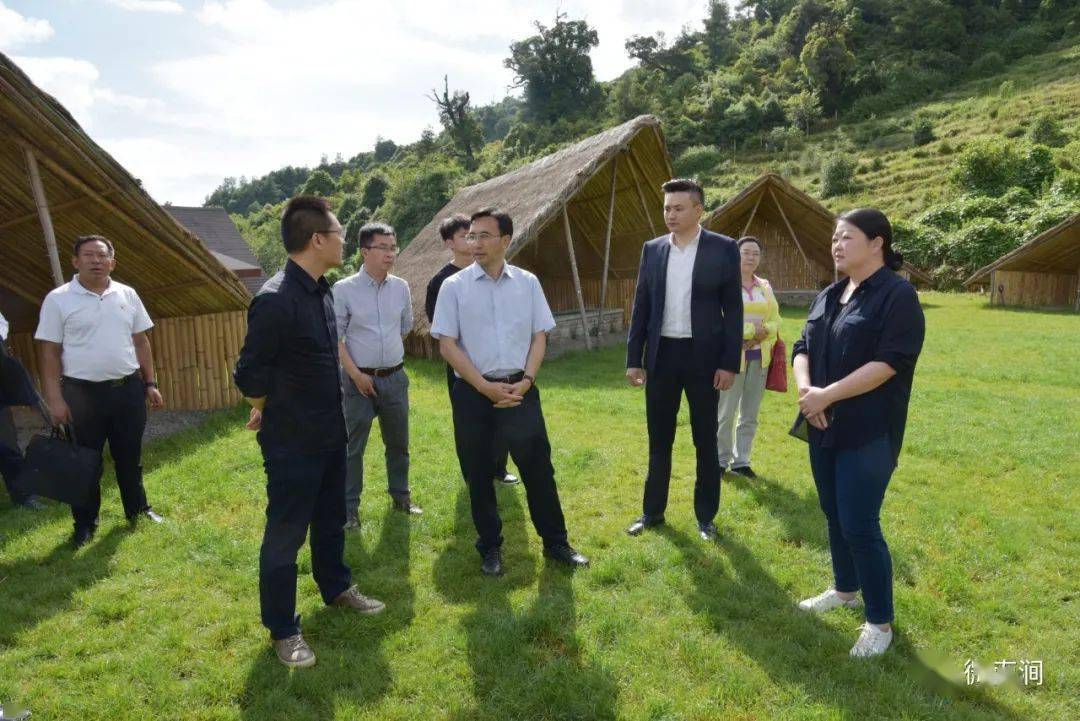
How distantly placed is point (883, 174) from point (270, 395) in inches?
1551

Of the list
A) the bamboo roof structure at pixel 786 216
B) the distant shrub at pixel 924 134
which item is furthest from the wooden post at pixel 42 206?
the distant shrub at pixel 924 134

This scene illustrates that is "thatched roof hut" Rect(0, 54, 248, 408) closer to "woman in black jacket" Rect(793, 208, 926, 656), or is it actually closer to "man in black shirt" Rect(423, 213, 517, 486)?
"man in black shirt" Rect(423, 213, 517, 486)

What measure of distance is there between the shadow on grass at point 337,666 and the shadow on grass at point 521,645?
303 millimetres

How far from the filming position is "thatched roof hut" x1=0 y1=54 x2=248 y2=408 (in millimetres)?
5168

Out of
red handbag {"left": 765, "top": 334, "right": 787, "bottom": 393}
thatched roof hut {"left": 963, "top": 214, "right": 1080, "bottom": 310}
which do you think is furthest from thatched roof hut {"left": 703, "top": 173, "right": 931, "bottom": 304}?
red handbag {"left": 765, "top": 334, "right": 787, "bottom": 393}

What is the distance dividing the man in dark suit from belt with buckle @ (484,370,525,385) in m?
0.75

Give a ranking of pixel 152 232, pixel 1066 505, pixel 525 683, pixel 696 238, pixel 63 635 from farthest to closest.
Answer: pixel 152 232 < pixel 1066 505 < pixel 696 238 < pixel 63 635 < pixel 525 683

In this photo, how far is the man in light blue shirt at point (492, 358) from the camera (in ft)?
10.9

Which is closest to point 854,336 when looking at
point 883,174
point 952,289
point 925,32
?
point 952,289

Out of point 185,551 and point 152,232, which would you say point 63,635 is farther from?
point 152,232

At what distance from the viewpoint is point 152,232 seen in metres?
6.22

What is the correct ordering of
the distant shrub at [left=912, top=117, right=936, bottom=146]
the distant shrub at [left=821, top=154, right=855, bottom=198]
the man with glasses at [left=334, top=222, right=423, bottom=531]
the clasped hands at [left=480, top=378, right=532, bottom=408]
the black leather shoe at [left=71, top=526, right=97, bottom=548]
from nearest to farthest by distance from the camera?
1. the clasped hands at [left=480, top=378, right=532, bottom=408]
2. the black leather shoe at [left=71, top=526, right=97, bottom=548]
3. the man with glasses at [left=334, top=222, right=423, bottom=531]
4. the distant shrub at [left=821, top=154, right=855, bottom=198]
5. the distant shrub at [left=912, top=117, right=936, bottom=146]

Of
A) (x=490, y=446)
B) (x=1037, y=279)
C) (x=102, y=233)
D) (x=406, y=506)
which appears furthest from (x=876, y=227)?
(x=1037, y=279)

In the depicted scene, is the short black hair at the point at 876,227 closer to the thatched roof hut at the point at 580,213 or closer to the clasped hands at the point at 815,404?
the clasped hands at the point at 815,404
